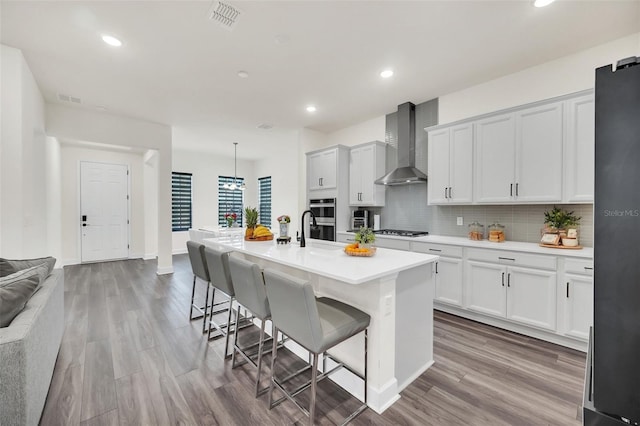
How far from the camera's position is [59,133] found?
14.0ft

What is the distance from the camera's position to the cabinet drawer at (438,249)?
3227 millimetres

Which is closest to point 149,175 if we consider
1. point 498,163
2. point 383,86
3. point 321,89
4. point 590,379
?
point 321,89

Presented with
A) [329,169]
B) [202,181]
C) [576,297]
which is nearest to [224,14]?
[329,169]

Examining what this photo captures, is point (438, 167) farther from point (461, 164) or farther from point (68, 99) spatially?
point (68, 99)

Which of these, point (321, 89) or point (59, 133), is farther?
point (59, 133)

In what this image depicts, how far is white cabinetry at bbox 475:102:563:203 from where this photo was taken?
9.12ft

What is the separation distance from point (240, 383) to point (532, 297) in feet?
9.45

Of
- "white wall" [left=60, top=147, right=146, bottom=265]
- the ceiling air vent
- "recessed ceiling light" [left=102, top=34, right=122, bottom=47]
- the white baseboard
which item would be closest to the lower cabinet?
the ceiling air vent

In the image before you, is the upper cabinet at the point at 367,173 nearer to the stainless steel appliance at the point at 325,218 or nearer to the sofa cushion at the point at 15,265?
the stainless steel appliance at the point at 325,218

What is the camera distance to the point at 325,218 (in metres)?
4.97

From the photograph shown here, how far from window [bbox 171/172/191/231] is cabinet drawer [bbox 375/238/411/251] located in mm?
6182

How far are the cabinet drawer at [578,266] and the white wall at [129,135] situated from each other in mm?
6059

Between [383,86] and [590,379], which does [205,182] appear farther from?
[590,379]

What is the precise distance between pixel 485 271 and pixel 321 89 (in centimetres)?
311
